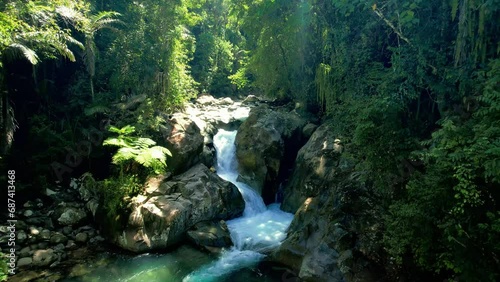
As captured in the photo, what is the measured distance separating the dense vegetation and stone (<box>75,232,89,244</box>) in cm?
199

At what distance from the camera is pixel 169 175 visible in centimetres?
1050

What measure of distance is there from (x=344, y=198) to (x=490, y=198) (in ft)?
11.8

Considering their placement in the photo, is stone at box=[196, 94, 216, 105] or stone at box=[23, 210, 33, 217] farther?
stone at box=[196, 94, 216, 105]

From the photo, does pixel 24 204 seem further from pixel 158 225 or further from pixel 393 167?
pixel 393 167

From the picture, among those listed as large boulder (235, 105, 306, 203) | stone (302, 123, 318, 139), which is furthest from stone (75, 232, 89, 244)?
stone (302, 123, 318, 139)

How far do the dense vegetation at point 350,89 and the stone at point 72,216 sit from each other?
1594 mm

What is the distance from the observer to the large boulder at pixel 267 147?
12.1 metres

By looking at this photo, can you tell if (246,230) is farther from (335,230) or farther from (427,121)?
(427,121)

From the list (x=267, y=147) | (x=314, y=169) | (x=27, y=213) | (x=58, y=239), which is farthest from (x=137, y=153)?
(x=314, y=169)

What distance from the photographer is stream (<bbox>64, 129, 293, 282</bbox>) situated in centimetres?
741

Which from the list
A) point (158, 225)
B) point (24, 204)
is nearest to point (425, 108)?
A: point (158, 225)

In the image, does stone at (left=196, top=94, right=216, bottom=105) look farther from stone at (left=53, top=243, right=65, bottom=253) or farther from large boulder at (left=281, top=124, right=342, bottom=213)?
stone at (left=53, top=243, right=65, bottom=253)

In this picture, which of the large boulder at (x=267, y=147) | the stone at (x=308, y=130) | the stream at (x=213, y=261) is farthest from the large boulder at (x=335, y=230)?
the stone at (x=308, y=130)

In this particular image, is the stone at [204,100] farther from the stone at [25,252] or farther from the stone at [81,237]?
the stone at [25,252]
